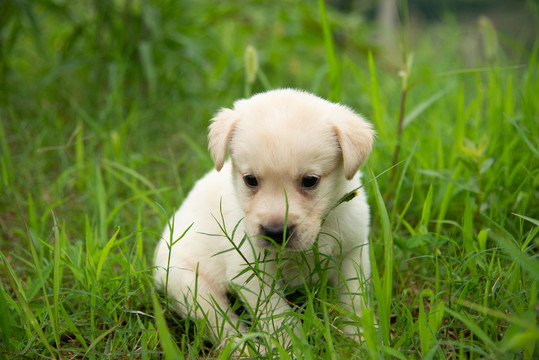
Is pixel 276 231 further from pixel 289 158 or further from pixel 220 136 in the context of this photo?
pixel 220 136

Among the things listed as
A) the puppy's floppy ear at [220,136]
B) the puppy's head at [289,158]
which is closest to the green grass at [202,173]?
the puppy's head at [289,158]

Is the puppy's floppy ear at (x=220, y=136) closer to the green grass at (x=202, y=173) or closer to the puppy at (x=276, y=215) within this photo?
the puppy at (x=276, y=215)

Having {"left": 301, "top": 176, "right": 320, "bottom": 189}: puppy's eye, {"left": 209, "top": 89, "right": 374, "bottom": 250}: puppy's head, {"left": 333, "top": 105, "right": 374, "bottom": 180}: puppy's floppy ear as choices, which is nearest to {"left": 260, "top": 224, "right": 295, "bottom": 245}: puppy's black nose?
{"left": 209, "top": 89, "right": 374, "bottom": 250}: puppy's head

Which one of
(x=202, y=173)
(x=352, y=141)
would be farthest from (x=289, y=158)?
(x=202, y=173)

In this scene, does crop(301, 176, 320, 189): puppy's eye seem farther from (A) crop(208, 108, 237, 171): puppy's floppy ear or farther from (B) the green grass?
(A) crop(208, 108, 237, 171): puppy's floppy ear

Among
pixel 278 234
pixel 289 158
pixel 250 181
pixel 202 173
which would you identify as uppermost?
pixel 289 158

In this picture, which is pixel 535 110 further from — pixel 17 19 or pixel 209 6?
pixel 17 19
